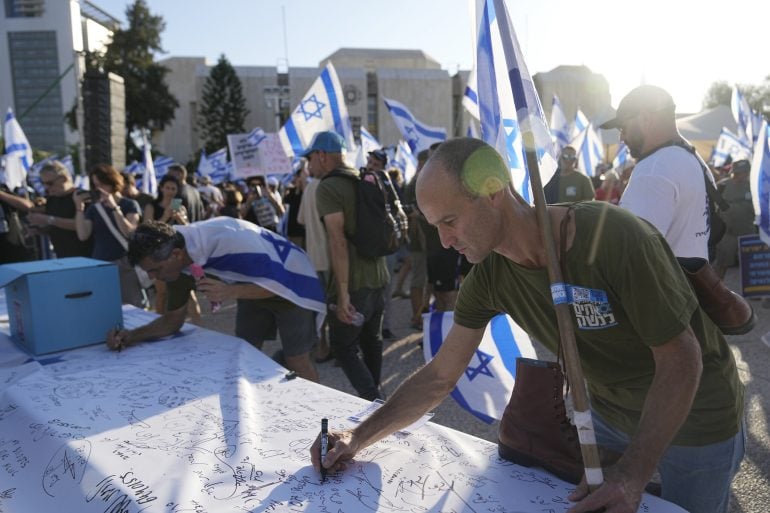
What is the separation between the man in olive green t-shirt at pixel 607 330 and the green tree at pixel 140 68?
46.6 m

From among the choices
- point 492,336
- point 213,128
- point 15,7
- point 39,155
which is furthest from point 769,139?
point 15,7

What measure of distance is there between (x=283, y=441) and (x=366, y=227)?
1968mm

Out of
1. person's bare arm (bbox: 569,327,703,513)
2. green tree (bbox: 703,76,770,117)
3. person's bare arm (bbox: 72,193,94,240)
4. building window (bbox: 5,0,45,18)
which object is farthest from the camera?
building window (bbox: 5,0,45,18)

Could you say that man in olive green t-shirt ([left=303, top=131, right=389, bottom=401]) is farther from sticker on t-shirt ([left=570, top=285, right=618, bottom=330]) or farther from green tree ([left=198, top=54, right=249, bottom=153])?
green tree ([left=198, top=54, right=249, bottom=153])

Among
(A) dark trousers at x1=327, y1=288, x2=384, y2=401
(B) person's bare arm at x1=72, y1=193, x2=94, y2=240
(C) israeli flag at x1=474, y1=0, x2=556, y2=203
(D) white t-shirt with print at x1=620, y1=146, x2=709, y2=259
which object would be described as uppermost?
(C) israeli flag at x1=474, y1=0, x2=556, y2=203

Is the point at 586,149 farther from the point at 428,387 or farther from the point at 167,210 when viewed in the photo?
the point at 428,387

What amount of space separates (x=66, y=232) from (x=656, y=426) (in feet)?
18.3

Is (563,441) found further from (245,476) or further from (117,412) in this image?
(117,412)

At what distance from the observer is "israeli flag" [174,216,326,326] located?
2932mm

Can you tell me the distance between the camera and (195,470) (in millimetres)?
1486

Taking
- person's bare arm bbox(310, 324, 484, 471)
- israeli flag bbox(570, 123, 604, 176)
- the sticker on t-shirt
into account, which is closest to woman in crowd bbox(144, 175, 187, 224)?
person's bare arm bbox(310, 324, 484, 471)

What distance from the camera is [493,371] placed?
2766 millimetres

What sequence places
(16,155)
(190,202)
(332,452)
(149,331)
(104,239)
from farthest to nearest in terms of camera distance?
(16,155), (190,202), (104,239), (149,331), (332,452)

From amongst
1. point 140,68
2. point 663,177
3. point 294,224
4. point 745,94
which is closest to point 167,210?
point 294,224
